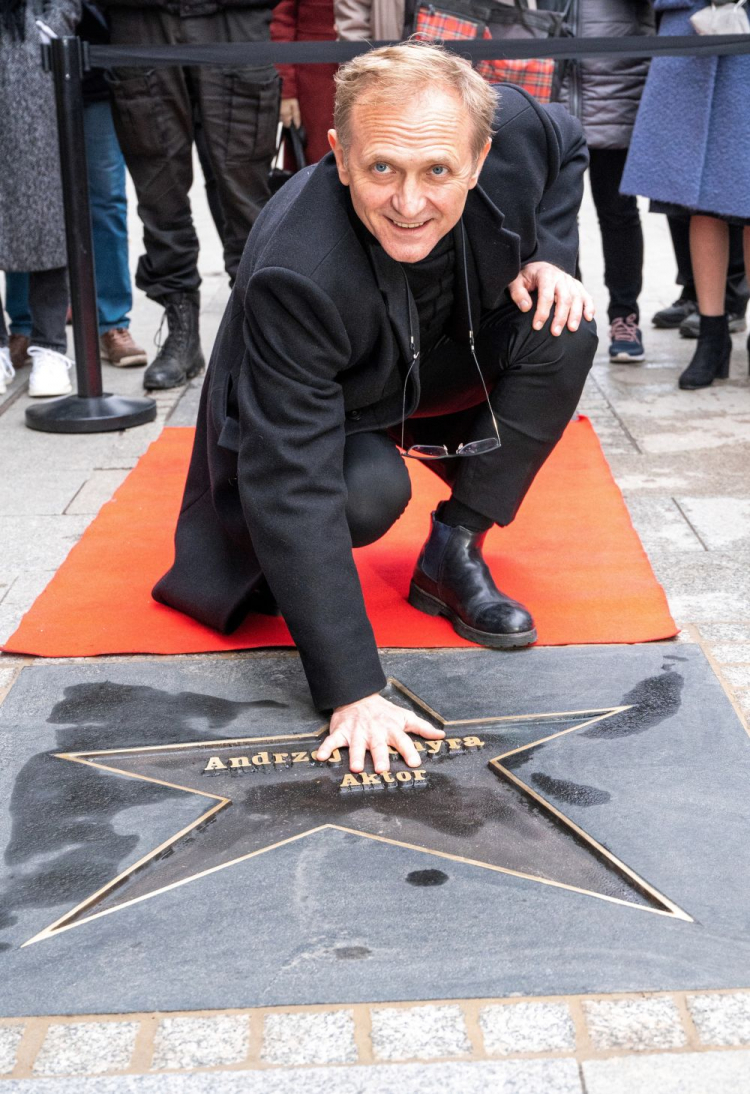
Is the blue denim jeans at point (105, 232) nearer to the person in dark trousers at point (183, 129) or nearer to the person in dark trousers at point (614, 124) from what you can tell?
the person in dark trousers at point (183, 129)

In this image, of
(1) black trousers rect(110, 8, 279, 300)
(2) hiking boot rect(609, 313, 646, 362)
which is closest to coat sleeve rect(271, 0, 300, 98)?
(1) black trousers rect(110, 8, 279, 300)

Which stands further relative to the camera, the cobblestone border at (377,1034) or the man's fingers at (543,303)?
the man's fingers at (543,303)

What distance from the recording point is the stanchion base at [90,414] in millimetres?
4465

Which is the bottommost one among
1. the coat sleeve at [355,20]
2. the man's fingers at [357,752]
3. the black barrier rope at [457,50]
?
the man's fingers at [357,752]

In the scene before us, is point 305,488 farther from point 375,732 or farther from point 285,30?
point 285,30

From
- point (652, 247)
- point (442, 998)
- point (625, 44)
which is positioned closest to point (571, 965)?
point (442, 998)

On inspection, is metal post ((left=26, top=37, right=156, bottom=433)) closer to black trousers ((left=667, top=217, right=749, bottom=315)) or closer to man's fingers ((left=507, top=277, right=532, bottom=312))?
man's fingers ((left=507, top=277, right=532, bottom=312))

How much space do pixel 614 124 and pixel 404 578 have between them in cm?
252

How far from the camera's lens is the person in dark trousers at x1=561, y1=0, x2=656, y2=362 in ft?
15.7

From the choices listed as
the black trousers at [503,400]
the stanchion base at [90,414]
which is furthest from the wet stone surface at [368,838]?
the stanchion base at [90,414]

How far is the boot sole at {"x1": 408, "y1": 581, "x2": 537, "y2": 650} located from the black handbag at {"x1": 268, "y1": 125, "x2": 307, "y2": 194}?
106 inches

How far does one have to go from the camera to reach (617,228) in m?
5.14

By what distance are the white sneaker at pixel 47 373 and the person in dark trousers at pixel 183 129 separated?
304mm

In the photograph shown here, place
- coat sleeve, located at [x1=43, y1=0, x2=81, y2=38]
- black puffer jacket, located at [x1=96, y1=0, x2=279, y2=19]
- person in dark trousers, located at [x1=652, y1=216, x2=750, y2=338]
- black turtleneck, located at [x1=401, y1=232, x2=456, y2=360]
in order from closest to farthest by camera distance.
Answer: black turtleneck, located at [x1=401, y1=232, x2=456, y2=360]
coat sleeve, located at [x1=43, y1=0, x2=81, y2=38]
black puffer jacket, located at [x1=96, y1=0, x2=279, y2=19]
person in dark trousers, located at [x1=652, y1=216, x2=750, y2=338]
